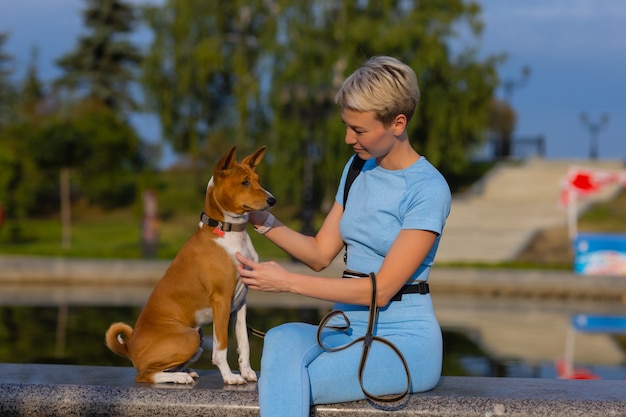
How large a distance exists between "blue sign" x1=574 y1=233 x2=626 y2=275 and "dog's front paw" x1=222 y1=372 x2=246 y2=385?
15103mm

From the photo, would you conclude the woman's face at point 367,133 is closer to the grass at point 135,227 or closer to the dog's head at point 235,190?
→ the dog's head at point 235,190

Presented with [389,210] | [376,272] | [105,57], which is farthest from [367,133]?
[105,57]

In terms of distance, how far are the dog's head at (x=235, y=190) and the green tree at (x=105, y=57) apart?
4981 cm

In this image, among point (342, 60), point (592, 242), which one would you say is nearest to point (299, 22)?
point (342, 60)

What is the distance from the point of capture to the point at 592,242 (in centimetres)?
1848

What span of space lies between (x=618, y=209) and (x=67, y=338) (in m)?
27.4

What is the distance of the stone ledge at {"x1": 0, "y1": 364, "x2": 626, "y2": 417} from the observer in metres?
3.63

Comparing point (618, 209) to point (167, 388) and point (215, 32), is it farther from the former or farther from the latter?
point (167, 388)

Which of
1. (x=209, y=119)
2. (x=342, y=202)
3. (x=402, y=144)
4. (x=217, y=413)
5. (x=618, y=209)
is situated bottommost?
(x=618, y=209)

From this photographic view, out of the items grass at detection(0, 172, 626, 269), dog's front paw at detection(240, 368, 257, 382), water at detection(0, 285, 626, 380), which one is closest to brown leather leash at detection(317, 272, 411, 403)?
dog's front paw at detection(240, 368, 257, 382)

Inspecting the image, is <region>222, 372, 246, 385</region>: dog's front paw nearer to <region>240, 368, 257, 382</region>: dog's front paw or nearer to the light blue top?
<region>240, 368, 257, 382</region>: dog's front paw

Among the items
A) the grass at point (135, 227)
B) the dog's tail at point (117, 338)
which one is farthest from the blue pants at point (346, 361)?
the grass at point (135, 227)

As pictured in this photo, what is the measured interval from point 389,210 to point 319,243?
1.81 feet

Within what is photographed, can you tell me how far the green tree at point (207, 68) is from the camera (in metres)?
35.8
